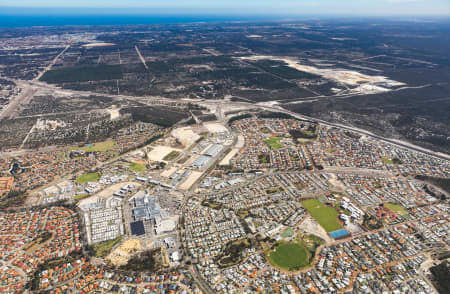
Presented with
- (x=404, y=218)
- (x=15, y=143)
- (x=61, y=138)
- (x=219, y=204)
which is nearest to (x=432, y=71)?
(x=404, y=218)

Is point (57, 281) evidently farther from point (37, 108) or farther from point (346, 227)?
point (37, 108)

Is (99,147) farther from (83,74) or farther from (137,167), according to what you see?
(83,74)

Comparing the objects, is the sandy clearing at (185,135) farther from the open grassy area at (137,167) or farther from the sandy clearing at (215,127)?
the open grassy area at (137,167)

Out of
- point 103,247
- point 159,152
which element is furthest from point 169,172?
point 103,247

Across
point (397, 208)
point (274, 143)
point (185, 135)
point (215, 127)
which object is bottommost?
point (397, 208)

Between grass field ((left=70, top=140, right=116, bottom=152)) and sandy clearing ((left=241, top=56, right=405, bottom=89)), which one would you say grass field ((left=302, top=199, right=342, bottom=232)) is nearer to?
grass field ((left=70, top=140, right=116, bottom=152))

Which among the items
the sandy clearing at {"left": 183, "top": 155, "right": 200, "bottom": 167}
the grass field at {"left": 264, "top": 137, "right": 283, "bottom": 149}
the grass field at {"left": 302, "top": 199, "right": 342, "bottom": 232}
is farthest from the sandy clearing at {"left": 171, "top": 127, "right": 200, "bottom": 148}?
the grass field at {"left": 302, "top": 199, "right": 342, "bottom": 232}
